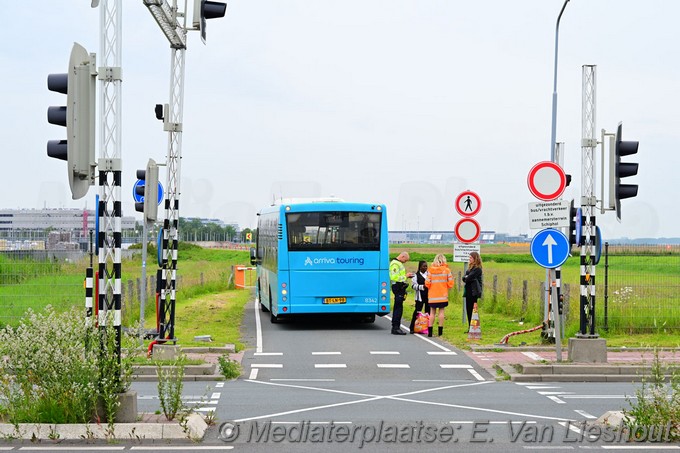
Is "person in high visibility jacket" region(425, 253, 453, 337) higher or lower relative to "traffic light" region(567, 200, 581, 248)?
lower

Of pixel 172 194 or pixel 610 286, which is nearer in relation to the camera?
pixel 172 194

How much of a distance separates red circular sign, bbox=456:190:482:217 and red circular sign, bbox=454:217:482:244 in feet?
1.02

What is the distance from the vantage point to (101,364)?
10484 millimetres

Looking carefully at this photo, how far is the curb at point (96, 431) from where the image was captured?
10.1 metres

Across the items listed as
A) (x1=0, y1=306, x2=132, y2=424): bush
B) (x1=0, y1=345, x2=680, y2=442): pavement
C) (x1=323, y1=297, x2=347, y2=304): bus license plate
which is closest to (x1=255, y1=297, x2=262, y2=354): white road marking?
(x1=0, y1=345, x2=680, y2=442): pavement

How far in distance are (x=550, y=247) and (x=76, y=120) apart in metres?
9.11

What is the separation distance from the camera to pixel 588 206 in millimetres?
17719

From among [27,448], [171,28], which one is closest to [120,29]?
[27,448]

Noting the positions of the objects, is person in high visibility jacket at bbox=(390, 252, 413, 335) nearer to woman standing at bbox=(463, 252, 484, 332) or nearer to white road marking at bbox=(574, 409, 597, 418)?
woman standing at bbox=(463, 252, 484, 332)

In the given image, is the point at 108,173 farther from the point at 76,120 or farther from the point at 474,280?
the point at 474,280

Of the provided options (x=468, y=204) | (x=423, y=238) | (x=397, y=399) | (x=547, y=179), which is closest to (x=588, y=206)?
(x=547, y=179)

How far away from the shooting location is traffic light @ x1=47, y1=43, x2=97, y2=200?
33.5 ft

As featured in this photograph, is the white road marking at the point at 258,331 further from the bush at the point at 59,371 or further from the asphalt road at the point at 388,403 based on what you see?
the bush at the point at 59,371

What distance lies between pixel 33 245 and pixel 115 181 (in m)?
14.5
